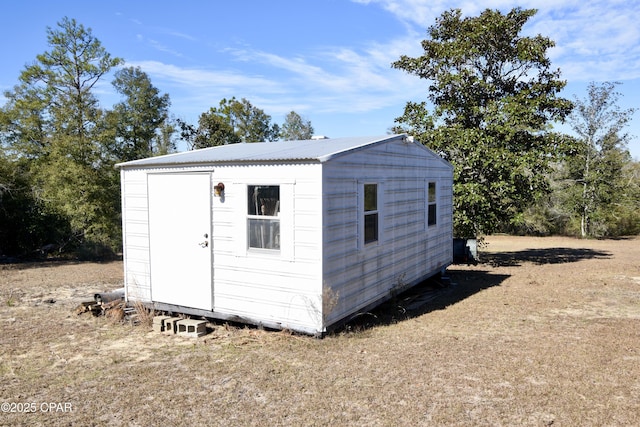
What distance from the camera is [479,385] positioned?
5230mm

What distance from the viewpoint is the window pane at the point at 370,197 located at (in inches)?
308

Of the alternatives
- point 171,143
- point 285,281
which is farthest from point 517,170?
point 171,143

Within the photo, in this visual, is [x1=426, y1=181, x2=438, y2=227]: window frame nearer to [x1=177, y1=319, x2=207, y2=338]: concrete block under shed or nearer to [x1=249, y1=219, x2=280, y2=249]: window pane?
[x1=249, y1=219, x2=280, y2=249]: window pane

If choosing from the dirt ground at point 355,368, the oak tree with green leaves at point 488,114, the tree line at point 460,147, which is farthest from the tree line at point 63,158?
the oak tree with green leaves at point 488,114

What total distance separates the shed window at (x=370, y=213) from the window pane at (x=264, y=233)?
5.07ft

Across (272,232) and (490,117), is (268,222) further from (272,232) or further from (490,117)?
(490,117)

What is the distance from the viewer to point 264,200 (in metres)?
7.17

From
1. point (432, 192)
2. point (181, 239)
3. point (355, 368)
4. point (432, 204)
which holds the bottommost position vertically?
point (355, 368)

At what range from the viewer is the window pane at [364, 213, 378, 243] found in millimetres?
7836

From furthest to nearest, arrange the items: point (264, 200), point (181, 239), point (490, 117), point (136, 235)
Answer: point (490, 117) < point (136, 235) < point (181, 239) < point (264, 200)

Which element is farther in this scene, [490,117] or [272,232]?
[490,117]

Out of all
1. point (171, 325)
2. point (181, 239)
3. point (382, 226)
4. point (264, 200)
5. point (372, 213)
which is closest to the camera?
point (264, 200)

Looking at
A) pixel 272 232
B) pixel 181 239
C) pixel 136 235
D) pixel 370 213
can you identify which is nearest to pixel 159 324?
pixel 181 239

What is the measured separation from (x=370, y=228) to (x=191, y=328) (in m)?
3.21
